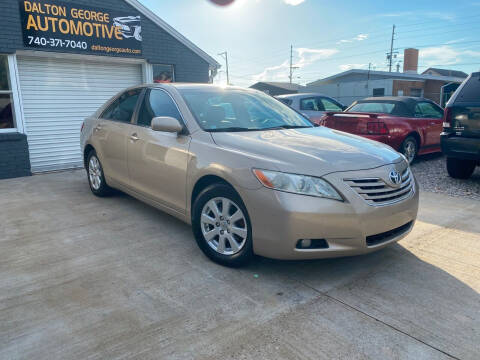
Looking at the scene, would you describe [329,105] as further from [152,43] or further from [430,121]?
[152,43]

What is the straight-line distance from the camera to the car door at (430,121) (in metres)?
→ 8.42

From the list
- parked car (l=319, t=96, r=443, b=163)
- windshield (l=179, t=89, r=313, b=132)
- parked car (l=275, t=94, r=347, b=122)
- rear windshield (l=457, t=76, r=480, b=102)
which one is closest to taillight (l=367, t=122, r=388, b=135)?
parked car (l=319, t=96, r=443, b=163)

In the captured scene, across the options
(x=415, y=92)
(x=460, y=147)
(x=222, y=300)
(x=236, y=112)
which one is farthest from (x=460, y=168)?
(x=415, y=92)

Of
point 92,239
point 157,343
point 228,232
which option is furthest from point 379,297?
point 92,239

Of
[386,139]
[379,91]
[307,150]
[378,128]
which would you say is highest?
[379,91]

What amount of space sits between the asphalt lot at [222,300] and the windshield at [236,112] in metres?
1.29

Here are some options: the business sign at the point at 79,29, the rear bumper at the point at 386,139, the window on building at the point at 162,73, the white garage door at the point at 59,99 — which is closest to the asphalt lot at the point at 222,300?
the rear bumper at the point at 386,139

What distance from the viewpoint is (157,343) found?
2.34 metres

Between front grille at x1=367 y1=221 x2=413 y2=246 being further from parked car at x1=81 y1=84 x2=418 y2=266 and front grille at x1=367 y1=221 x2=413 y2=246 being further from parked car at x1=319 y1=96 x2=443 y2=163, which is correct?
parked car at x1=319 y1=96 x2=443 y2=163

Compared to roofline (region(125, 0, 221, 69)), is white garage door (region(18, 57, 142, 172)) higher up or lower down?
lower down

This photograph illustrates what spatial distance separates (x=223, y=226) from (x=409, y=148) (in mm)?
6198

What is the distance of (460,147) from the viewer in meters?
5.79

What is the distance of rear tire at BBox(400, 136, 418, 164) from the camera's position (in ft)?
25.9

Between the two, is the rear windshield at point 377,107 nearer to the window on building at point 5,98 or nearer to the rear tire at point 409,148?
the rear tire at point 409,148
